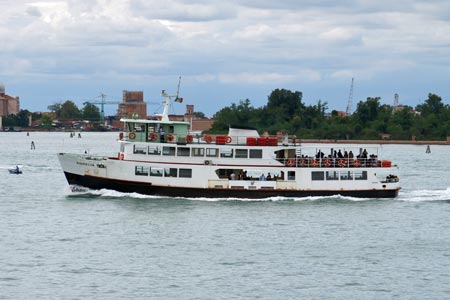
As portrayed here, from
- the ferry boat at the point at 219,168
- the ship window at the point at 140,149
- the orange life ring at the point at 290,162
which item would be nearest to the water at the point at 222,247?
the ferry boat at the point at 219,168

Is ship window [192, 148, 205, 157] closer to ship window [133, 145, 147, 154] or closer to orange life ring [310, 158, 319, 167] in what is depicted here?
ship window [133, 145, 147, 154]

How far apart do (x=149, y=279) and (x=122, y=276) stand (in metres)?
1.24

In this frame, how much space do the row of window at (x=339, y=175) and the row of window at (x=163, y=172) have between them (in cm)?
811

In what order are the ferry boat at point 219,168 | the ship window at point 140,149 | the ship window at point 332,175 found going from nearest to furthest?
the ferry boat at point 219,168 → the ship window at point 140,149 → the ship window at point 332,175

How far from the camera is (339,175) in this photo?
66.5 meters

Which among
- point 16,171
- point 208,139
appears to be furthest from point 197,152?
point 16,171

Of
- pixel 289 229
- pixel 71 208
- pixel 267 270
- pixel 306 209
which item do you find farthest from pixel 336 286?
pixel 71 208

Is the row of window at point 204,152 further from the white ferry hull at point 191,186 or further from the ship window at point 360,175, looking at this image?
the ship window at point 360,175

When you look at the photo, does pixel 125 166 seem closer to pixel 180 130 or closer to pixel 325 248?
pixel 180 130

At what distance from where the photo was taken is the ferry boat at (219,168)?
65250 mm

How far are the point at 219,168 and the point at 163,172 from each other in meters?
3.54

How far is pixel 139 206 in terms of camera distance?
205 ft

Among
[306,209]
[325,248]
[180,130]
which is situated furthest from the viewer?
[180,130]

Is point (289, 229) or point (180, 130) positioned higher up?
point (180, 130)
